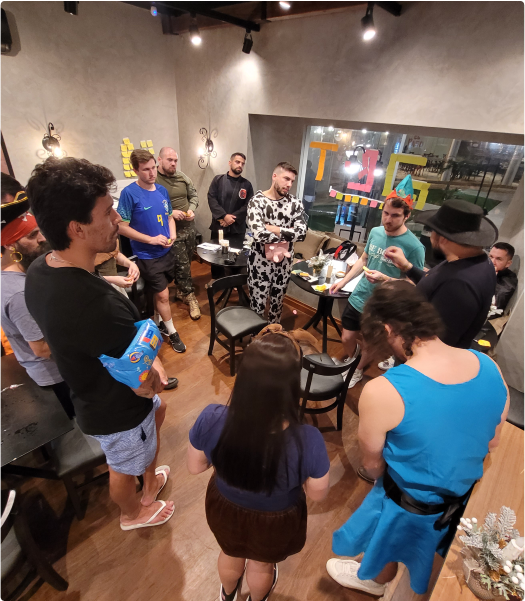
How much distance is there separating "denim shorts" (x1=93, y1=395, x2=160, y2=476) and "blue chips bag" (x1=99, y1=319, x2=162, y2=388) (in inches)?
14.5

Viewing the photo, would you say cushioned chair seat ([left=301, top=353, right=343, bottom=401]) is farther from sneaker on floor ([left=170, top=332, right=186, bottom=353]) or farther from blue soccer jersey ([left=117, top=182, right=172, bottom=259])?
blue soccer jersey ([left=117, top=182, right=172, bottom=259])

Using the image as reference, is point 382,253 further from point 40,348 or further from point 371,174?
point 40,348

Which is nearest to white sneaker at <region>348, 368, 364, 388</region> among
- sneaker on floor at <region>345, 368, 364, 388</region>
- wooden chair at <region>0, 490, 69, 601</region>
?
sneaker on floor at <region>345, 368, 364, 388</region>

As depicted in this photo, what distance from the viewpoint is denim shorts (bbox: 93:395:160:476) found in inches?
59.9

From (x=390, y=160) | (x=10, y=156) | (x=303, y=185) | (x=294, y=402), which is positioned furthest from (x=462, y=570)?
(x=10, y=156)

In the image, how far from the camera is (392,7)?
2531mm

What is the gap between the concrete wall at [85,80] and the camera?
3.71 meters

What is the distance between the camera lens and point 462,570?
117 centimetres

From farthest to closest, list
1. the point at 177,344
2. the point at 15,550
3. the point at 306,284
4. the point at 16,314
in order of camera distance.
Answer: the point at 177,344
the point at 306,284
the point at 16,314
the point at 15,550

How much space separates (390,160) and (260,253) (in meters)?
1.87

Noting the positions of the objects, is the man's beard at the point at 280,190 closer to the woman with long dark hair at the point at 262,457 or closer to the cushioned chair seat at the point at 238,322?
the cushioned chair seat at the point at 238,322

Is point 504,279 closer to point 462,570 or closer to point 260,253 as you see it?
point 260,253

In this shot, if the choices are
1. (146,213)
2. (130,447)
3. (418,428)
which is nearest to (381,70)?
(146,213)

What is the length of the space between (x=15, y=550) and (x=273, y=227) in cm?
266
